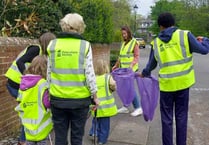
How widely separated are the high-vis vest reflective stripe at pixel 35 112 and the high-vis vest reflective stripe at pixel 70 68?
0.41m

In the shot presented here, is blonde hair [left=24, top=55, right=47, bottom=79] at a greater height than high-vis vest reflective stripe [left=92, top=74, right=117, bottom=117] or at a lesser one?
greater

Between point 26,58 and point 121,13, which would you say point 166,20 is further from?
point 121,13

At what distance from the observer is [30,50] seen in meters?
4.76

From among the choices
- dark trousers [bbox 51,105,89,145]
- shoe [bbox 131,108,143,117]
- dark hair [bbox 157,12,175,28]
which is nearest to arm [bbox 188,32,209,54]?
dark hair [bbox 157,12,175,28]

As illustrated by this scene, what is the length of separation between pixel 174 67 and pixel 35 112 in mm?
2026

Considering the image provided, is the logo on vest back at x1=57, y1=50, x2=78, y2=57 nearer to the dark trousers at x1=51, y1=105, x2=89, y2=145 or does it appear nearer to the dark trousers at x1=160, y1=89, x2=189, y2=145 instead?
the dark trousers at x1=51, y1=105, x2=89, y2=145

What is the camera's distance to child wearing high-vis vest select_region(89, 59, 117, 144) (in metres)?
5.38

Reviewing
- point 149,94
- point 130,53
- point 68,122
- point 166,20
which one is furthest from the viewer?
point 130,53

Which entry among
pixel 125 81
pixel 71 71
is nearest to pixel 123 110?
pixel 125 81

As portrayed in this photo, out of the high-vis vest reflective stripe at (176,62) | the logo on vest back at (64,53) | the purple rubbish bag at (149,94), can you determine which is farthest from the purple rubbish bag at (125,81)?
the logo on vest back at (64,53)

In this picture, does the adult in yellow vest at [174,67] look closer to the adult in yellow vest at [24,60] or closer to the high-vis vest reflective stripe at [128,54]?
the adult in yellow vest at [24,60]

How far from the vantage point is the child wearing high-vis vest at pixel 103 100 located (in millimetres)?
5383

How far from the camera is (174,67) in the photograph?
493 centimetres

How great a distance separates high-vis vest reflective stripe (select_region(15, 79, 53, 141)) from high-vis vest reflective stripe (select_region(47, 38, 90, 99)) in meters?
0.41
